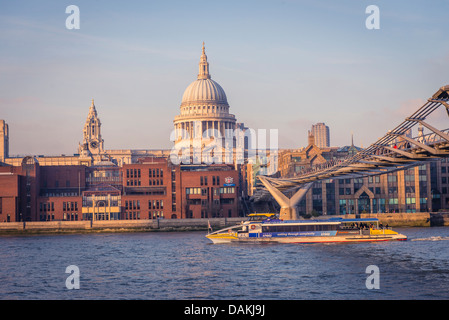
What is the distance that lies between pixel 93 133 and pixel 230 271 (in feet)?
423

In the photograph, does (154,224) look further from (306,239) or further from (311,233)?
(311,233)

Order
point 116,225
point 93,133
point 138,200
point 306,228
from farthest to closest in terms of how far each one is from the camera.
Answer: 1. point 93,133
2. point 138,200
3. point 116,225
4. point 306,228

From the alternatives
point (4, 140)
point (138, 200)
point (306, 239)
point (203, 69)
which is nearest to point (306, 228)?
point (306, 239)

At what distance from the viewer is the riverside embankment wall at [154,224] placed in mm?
87750

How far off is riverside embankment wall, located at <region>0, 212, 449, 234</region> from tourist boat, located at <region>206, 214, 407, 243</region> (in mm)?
23156

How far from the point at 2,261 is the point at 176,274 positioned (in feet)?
54.0

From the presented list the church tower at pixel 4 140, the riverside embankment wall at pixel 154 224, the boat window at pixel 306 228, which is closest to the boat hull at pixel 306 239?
the boat window at pixel 306 228

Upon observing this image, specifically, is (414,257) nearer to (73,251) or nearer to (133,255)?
(133,255)

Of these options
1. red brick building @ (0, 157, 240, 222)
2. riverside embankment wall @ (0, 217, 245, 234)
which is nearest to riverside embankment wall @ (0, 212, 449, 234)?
riverside embankment wall @ (0, 217, 245, 234)

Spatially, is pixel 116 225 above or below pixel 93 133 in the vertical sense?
below

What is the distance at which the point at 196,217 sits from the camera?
95062 mm

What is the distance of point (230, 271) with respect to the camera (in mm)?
42562
